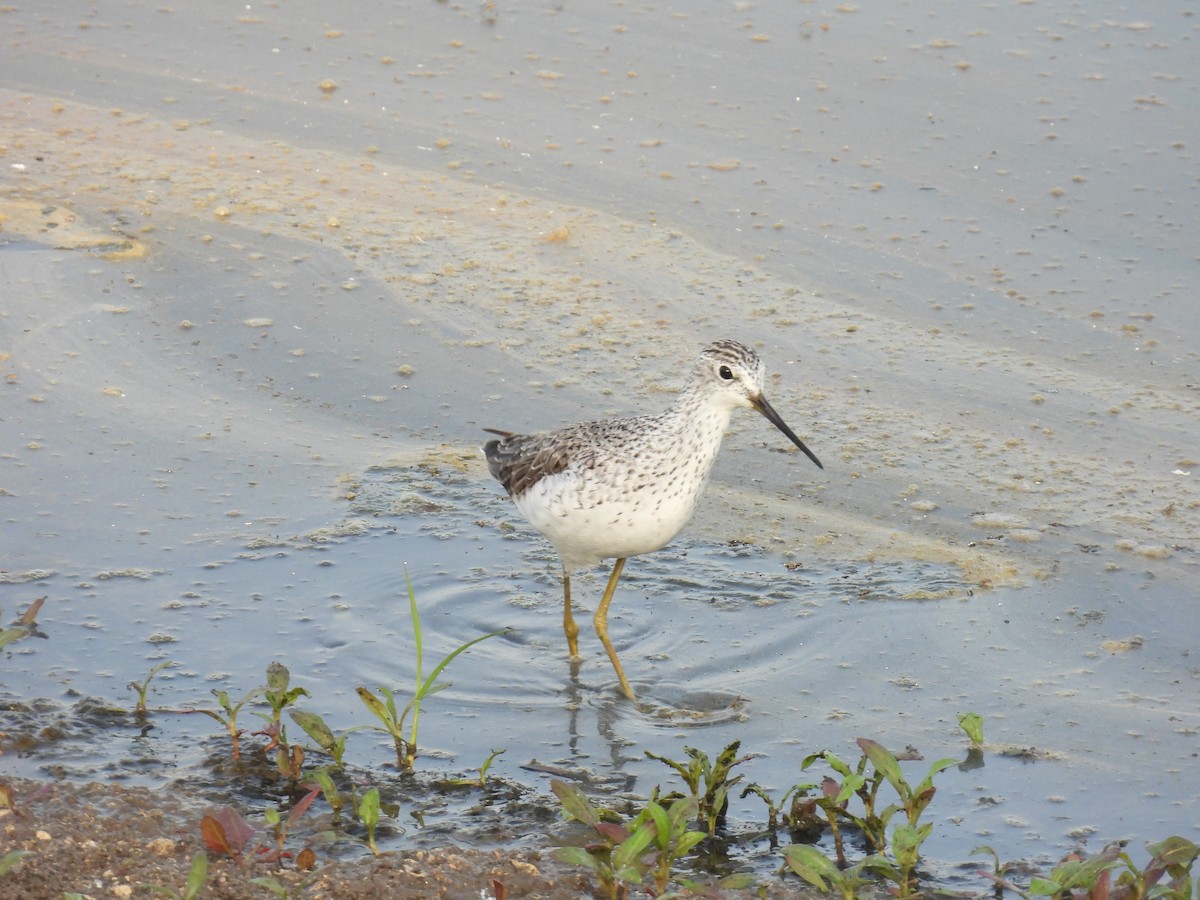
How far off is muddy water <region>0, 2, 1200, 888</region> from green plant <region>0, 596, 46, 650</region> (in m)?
0.17

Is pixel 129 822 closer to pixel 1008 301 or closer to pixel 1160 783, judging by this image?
pixel 1160 783

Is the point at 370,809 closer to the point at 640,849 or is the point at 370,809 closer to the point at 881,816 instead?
the point at 640,849

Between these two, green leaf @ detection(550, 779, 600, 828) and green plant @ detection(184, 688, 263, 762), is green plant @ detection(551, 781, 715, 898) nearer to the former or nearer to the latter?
green leaf @ detection(550, 779, 600, 828)

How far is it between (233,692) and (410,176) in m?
4.30

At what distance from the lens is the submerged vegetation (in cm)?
358

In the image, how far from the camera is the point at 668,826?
3.64m

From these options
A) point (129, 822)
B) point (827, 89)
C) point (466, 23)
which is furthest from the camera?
point (466, 23)

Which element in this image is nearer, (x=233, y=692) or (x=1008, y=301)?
(x=233, y=692)

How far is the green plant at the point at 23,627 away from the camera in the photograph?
430cm

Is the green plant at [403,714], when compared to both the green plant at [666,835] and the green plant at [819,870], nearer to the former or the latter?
the green plant at [666,835]

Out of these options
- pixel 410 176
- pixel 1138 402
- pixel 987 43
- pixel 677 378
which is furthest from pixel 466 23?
pixel 1138 402

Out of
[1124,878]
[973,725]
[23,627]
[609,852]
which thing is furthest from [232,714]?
[1124,878]

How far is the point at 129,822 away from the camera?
394cm

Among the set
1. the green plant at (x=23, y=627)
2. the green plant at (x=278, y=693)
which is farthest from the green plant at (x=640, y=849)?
the green plant at (x=23, y=627)
